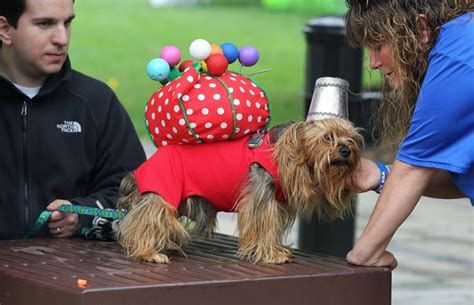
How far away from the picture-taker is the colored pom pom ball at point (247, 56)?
3867 mm

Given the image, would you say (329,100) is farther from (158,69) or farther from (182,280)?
(182,280)

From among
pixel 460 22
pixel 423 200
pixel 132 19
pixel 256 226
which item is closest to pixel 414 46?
pixel 460 22

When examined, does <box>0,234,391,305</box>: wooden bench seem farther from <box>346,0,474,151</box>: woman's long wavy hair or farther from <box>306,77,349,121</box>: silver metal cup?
<box>346,0,474,151</box>: woman's long wavy hair

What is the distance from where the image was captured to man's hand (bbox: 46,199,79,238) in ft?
13.4

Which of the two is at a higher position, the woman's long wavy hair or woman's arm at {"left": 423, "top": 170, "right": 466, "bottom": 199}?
the woman's long wavy hair

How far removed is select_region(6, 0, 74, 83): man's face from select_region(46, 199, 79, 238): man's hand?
1.60 feet

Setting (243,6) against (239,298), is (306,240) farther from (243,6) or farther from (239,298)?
(243,6)

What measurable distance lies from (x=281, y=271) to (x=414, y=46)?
0.80 meters

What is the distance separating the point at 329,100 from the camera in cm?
359

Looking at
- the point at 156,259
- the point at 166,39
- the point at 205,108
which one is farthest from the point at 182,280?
the point at 166,39

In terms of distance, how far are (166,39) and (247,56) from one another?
1319 centimetres

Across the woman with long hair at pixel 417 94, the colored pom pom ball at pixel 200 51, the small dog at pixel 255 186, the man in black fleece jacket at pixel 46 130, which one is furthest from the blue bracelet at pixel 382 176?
the man in black fleece jacket at pixel 46 130

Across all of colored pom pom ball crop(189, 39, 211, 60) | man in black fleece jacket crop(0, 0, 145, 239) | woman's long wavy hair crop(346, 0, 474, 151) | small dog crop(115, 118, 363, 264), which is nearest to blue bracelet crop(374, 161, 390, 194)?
small dog crop(115, 118, 363, 264)

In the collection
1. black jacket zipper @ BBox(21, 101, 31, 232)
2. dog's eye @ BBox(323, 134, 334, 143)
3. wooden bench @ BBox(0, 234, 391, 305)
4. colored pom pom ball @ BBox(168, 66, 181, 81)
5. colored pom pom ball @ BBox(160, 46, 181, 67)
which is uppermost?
colored pom pom ball @ BBox(160, 46, 181, 67)
